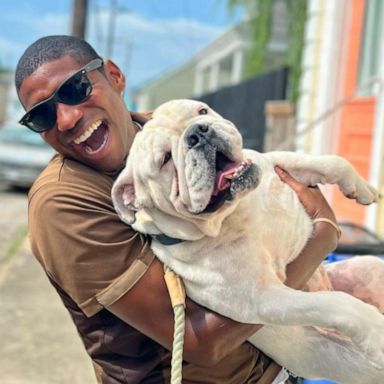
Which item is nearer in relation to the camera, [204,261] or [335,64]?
[204,261]

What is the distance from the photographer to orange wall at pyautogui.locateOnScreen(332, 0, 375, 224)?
741cm

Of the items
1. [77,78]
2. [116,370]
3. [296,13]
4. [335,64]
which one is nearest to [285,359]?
[116,370]

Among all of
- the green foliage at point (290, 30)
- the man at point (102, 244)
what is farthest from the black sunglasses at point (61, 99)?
the green foliage at point (290, 30)

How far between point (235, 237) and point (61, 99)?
0.73 metres

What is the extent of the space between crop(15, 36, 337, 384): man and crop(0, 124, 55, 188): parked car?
12.5 metres

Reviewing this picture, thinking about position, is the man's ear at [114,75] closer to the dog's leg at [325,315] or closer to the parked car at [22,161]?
the dog's leg at [325,315]

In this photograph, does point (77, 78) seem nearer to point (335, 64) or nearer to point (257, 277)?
point (257, 277)

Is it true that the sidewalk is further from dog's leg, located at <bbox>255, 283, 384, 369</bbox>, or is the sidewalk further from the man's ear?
dog's leg, located at <bbox>255, 283, 384, 369</bbox>

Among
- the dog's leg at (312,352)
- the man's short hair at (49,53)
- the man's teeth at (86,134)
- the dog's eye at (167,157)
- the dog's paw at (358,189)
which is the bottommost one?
the dog's leg at (312,352)

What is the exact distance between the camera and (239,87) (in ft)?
41.7

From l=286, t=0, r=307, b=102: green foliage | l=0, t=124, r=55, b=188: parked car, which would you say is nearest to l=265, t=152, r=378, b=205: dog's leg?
l=286, t=0, r=307, b=102: green foliage

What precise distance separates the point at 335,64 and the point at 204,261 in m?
6.57

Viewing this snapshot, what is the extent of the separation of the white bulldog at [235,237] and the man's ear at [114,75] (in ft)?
0.99

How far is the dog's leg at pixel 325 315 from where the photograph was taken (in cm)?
210
